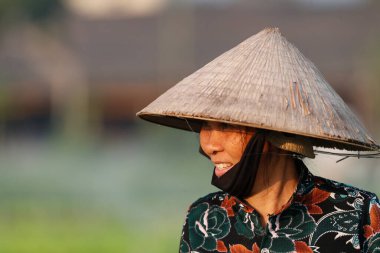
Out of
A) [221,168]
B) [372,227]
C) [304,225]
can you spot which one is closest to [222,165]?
[221,168]

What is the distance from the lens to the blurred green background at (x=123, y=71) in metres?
18.6

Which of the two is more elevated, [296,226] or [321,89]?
[321,89]

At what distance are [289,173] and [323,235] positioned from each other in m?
0.20

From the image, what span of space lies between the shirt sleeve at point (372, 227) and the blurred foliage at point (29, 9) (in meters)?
29.4

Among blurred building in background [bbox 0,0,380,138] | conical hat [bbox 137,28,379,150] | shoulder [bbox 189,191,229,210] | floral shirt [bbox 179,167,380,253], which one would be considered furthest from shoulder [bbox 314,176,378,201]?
blurred building in background [bbox 0,0,380,138]

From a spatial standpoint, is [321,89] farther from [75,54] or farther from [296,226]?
[75,54]

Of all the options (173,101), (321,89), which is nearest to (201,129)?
(173,101)

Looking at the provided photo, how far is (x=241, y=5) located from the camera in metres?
32.4

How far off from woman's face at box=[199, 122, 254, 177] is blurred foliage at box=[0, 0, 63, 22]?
29339 mm

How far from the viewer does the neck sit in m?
3.03

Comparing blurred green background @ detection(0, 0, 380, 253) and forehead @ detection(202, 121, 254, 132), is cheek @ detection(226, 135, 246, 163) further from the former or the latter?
blurred green background @ detection(0, 0, 380, 253)

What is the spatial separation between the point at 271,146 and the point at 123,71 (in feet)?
82.9

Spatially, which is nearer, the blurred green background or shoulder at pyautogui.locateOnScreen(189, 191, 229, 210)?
shoulder at pyautogui.locateOnScreen(189, 191, 229, 210)

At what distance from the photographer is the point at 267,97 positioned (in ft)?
9.57
